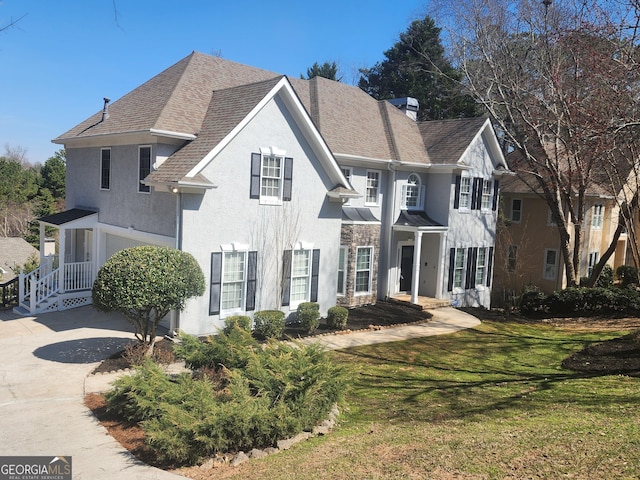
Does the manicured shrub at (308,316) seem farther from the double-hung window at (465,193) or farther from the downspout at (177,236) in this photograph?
the double-hung window at (465,193)

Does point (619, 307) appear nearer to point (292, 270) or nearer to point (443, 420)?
point (292, 270)

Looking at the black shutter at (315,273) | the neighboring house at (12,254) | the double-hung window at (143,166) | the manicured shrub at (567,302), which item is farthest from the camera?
the neighboring house at (12,254)

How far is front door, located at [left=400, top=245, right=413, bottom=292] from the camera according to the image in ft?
79.5

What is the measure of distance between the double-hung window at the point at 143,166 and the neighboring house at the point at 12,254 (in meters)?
22.4

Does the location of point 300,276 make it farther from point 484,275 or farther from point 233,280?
point 484,275

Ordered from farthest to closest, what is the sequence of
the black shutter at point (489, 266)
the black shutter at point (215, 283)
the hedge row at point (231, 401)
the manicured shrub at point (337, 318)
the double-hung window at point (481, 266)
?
the black shutter at point (489, 266) → the double-hung window at point (481, 266) → the manicured shrub at point (337, 318) → the black shutter at point (215, 283) → the hedge row at point (231, 401)

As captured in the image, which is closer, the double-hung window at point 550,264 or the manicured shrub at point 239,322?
the manicured shrub at point 239,322

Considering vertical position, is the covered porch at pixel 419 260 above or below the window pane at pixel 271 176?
below

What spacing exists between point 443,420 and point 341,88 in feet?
62.1

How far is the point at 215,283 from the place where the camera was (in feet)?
53.2

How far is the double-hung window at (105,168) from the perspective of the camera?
19203 mm

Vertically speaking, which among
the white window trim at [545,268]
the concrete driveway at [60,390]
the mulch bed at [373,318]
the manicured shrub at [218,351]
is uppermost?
the white window trim at [545,268]

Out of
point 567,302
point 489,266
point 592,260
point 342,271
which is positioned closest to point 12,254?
point 342,271

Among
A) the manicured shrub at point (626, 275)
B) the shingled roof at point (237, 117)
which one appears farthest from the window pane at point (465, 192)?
the manicured shrub at point (626, 275)
